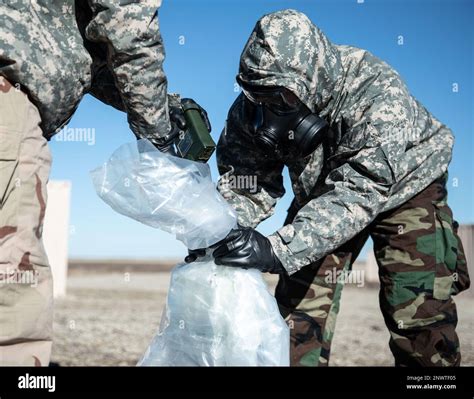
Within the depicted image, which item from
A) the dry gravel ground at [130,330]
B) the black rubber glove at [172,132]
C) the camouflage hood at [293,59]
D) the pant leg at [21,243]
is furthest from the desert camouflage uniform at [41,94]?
the dry gravel ground at [130,330]

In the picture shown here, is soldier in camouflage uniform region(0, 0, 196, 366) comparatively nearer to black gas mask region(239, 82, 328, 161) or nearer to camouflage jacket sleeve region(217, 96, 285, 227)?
black gas mask region(239, 82, 328, 161)

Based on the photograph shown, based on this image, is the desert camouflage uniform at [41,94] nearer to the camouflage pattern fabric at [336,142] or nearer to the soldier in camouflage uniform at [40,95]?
the soldier in camouflage uniform at [40,95]

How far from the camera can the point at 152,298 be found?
44.6 feet

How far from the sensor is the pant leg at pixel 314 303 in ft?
11.1

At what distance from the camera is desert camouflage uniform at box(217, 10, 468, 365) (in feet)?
9.62

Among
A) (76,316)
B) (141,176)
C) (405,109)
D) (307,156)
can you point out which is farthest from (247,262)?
(76,316)

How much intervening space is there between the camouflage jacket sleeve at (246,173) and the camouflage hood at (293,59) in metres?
0.44

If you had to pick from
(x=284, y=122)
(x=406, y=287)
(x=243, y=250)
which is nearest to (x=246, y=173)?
(x=284, y=122)

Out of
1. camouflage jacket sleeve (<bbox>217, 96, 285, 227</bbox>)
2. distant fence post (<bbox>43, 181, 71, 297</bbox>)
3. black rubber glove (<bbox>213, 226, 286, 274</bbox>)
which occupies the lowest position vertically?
black rubber glove (<bbox>213, 226, 286, 274</bbox>)

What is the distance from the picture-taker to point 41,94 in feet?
7.82

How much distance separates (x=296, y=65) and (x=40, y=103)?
3.79 ft

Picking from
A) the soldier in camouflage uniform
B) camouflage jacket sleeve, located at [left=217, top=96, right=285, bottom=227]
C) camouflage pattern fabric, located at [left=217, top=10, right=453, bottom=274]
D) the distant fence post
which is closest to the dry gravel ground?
the distant fence post

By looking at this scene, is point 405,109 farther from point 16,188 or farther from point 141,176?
point 16,188

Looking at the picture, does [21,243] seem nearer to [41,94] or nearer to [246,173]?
[41,94]
